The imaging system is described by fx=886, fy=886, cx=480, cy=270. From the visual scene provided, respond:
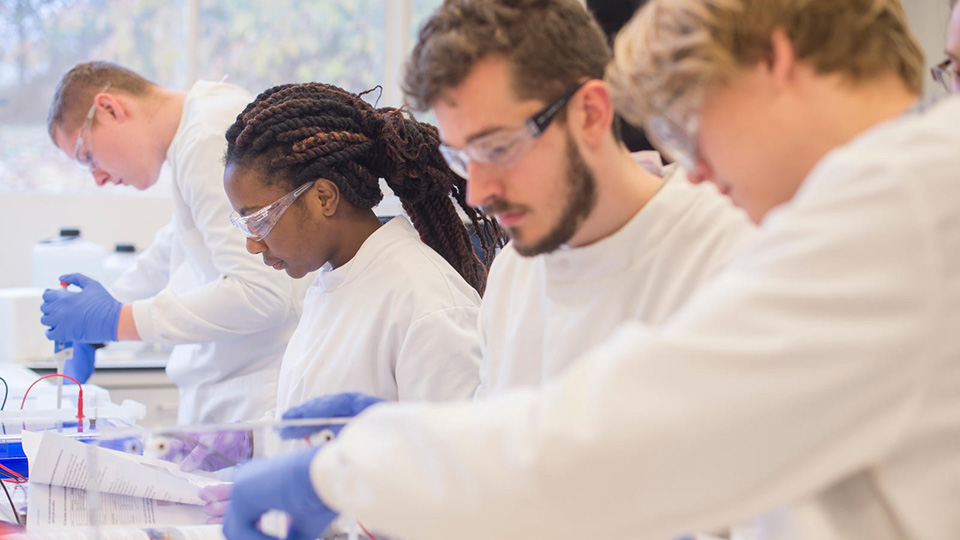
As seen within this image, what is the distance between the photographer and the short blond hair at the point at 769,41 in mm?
760

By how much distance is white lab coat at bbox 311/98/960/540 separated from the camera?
61 centimetres

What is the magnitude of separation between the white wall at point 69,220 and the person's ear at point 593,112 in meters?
3.05

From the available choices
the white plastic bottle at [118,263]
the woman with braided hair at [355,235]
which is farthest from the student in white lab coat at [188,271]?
the white plastic bottle at [118,263]

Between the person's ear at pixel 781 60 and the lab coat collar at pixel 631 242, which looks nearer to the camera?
the person's ear at pixel 781 60

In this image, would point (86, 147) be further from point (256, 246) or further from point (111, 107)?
point (256, 246)

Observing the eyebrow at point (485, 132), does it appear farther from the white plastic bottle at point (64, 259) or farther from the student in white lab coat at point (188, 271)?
the white plastic bottle at point (64, 259)

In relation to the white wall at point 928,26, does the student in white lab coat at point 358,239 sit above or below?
below

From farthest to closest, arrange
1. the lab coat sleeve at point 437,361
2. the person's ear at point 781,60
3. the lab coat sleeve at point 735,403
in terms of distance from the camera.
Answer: the lab coat sleeve at point 437,361
the person's ear at point 781,60
the lab coat sleeve at point 735,403

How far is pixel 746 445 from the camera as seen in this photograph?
2.06 ft

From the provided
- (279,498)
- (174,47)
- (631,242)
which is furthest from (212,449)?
(174,47)

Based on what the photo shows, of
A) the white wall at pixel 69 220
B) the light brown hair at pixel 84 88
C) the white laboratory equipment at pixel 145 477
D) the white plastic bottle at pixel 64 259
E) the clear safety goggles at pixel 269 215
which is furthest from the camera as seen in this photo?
the white wall at pixel 69 220

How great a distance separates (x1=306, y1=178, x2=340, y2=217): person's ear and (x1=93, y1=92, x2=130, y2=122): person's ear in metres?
1.06

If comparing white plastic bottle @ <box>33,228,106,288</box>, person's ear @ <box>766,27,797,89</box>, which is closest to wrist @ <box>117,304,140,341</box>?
white plastic bottle @ <box>33,228,106,288</box>

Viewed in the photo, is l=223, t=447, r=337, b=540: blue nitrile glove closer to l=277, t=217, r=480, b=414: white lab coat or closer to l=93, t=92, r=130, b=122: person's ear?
l=277, t=217, r=480, b=414: white lab coat
